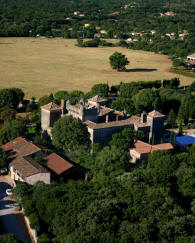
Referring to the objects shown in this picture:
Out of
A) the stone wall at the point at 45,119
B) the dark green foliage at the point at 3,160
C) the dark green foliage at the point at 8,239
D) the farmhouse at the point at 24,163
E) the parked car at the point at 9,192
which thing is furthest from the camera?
the stone wall at the point at 45,119

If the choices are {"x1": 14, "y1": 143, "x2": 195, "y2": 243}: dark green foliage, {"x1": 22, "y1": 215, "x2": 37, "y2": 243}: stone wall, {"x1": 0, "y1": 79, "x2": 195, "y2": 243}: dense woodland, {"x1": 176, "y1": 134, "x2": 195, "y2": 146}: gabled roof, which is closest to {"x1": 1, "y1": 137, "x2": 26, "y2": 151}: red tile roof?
{"x1": 0, "y1": 79, "x2": 195, "y2": 243}: dense woodland

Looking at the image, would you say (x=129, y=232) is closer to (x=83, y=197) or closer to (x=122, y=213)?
(x=122, y=213)

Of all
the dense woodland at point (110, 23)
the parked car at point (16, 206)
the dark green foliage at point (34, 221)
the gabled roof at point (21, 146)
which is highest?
the dense woodland at point (110, 23)

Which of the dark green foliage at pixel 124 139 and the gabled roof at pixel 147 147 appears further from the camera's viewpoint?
the dark green foliage at pixel 124 139

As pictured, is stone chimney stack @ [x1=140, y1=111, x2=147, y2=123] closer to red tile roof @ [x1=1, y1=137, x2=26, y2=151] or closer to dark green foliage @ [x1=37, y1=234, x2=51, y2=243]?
red tile roof @ [x1=1, y1=137, x2=26, y2=151]

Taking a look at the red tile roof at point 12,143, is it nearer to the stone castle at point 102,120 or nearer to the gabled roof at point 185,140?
the stone castle at point 102,120

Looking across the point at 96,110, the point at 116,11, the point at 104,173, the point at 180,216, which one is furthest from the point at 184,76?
the point at 116,11

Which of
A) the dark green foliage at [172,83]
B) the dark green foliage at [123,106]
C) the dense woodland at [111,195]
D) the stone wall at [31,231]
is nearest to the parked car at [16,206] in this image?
the dense woodland at [111,195]

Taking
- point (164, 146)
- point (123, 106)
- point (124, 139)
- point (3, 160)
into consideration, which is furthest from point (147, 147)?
point (3, 160)
